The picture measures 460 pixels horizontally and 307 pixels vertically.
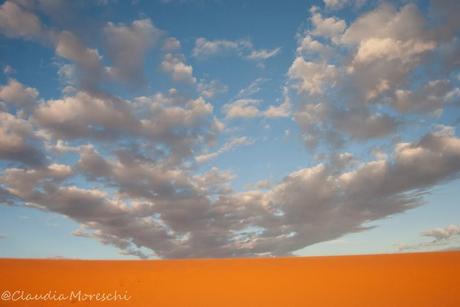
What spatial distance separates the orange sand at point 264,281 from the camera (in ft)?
49.3

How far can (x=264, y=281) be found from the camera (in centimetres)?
1856

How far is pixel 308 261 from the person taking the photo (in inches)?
925

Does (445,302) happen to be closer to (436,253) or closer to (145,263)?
(436,253)

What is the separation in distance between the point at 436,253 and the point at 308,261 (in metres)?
9.13

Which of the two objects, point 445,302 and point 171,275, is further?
point 171,275

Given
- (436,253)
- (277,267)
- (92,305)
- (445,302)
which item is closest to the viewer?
(445,302)

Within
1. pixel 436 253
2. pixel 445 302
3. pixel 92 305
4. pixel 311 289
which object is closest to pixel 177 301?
pixel 92 305

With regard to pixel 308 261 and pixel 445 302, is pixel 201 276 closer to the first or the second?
pixel 308 261

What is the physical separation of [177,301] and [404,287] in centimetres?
1109

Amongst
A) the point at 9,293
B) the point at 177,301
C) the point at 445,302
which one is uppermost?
the point at 9,293

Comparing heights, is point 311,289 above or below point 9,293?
below

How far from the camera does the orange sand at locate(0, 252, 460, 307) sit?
1502 cm

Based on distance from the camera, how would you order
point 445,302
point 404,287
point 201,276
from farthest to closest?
point 201,276, point 404,287, point 445,302

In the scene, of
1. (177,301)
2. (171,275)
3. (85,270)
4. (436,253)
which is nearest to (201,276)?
(171,275)
